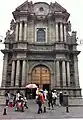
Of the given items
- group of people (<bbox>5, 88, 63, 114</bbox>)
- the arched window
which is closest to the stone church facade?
the arched window

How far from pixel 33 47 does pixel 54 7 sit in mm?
9309

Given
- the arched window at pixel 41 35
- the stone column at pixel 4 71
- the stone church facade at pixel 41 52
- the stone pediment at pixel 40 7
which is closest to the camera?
the stone church facade at pixel 41 52

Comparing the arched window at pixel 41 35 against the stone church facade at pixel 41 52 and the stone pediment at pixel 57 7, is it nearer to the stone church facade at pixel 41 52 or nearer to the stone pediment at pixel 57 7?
the stone church facade at pixel 41 52

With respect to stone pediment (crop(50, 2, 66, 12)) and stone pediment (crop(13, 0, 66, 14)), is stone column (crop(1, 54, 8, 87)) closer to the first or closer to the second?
stone pediment (crop(13, 0, 66, 14))

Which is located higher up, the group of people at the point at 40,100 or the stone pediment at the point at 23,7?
the stone pediment at the point at 23,7

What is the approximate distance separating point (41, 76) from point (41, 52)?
4.10m

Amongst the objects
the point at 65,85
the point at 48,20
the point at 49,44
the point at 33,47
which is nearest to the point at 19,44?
the point at 33,47

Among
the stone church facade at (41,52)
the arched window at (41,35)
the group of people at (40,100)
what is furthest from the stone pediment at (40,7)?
the group of people at (40,100)

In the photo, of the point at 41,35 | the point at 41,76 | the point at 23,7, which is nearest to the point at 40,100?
the point at 41,76

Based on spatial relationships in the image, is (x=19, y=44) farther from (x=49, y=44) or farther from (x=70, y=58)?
(x=70, y=58)

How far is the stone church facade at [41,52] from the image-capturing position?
30844 millimetres

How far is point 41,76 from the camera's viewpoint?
32.0m

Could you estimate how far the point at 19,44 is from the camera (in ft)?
107

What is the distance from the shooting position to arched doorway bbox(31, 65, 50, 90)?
104 ft
